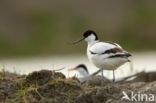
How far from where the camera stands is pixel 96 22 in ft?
92.1

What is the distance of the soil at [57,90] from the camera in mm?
11391

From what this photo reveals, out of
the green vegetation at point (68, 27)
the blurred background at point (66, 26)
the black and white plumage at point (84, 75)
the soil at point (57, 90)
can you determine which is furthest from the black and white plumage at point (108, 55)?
the green vegetation at point (68, 27)

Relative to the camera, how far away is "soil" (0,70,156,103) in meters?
11.4

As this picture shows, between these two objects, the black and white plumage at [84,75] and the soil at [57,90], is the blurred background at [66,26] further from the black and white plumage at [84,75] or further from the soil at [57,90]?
the soil at [57,90]

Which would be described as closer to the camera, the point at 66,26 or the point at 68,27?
the point at 68,27

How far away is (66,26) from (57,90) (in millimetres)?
16682

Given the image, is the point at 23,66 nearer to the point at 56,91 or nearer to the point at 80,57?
the point at 80,57

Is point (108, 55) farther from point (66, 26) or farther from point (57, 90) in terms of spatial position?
point (66, 26)

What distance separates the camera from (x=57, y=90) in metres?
11.6

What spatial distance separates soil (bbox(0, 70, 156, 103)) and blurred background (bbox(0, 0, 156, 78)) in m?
13.5

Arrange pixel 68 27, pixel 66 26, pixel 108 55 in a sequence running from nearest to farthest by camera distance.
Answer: pixel 108 55 < pixel 68 27 < pixel 66 26

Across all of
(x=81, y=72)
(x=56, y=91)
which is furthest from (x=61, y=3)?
(x=56, y=91)

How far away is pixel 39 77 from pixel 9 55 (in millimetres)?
15004

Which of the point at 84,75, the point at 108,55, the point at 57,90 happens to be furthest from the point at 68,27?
the point at 57,90
